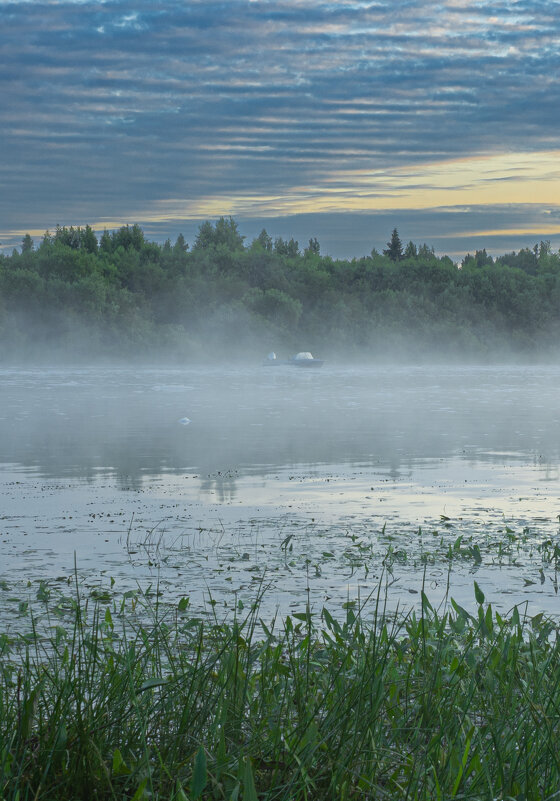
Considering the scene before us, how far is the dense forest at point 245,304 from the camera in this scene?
79938 mm

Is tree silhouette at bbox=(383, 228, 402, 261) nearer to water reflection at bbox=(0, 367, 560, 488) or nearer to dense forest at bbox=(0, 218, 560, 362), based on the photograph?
dense forest at bbox=(0, 218, 560, 362)

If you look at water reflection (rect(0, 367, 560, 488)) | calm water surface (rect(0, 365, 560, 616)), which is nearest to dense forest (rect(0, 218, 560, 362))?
water reflection (rect(0, 367, 560, 488))

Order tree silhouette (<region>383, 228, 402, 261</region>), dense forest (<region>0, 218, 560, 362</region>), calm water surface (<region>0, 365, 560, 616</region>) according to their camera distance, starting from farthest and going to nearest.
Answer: tree silhouette (<region>383, 228, 402, 261</region>), dense forest (<region>0, 218, 560, 362</region>), calm water surface (<region>0, 365, 560, 616</region>)

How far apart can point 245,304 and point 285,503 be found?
254ft

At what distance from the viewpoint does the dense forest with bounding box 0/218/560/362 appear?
7994 centimetres

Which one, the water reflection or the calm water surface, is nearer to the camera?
the calm water surface

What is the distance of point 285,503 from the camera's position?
12.2 metres

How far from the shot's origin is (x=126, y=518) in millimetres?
10930

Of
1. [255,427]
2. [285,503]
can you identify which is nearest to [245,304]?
[255,427]

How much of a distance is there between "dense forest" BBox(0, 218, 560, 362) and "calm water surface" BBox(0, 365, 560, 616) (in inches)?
2038

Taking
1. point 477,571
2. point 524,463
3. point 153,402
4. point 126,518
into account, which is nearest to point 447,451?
point 524,463

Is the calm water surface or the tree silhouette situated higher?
the tree silhouette

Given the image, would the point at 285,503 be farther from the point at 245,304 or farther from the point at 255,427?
the point at 245,304

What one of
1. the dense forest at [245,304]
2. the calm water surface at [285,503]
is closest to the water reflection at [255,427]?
Result: the calm water surface at [285,503]
